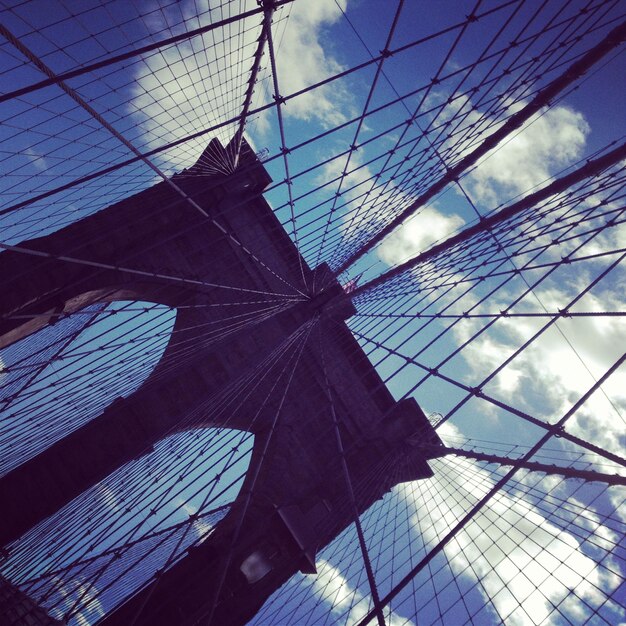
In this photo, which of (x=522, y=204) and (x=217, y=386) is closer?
(x=522, y=204)

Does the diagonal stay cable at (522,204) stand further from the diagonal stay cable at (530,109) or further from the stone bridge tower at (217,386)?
the stone bridge tower at (217,386)

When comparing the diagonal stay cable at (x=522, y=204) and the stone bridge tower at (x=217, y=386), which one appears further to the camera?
the stone bridge tower at (x=217, y=386)

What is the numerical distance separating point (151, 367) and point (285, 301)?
4448 millimetres

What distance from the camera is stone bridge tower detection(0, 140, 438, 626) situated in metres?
7.03

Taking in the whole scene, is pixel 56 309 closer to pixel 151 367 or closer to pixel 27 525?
pixel 151 367

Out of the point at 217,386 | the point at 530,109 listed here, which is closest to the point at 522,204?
the point at 530,109

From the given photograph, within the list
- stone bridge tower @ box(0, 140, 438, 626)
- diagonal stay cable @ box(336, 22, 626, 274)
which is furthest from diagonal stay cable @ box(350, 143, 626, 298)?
stone bridge tower @ box(0, 140, 438, 626)

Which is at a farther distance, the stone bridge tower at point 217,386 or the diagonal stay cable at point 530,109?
the stone bridge tower at point 217,386

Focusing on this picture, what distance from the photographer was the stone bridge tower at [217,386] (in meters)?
7.03

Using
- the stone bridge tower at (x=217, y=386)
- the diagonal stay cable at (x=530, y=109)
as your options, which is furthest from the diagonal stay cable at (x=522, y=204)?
the stone bridge tower at (x=217, y=386)

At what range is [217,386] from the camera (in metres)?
10.2

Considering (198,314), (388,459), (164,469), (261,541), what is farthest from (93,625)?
(388,459)

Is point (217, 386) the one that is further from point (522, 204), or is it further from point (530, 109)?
point (530, 109)

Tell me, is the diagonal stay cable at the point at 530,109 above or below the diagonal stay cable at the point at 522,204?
above
